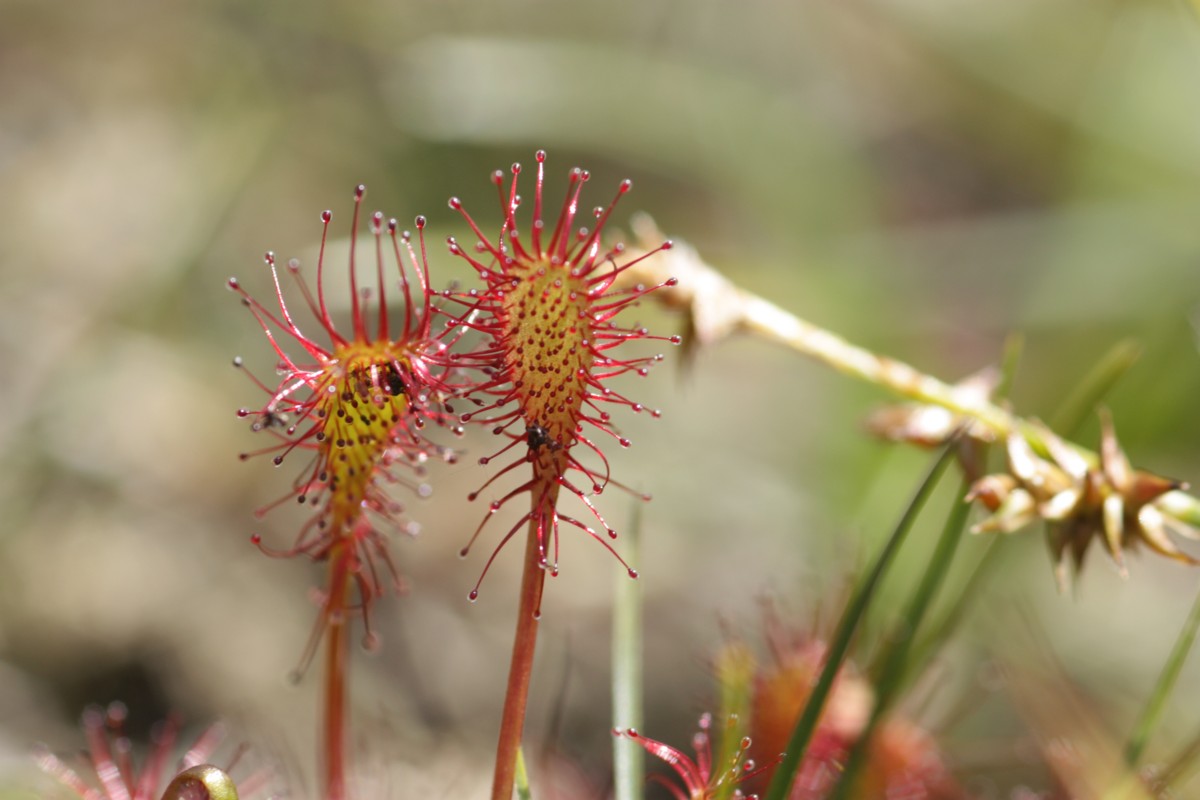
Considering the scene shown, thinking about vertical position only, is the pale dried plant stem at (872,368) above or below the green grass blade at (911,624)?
above

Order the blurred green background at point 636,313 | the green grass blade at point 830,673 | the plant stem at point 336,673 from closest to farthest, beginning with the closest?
the green grass blade at point 830,673 → the plant stem at point 336,673 → the blurred green background at point 636,313

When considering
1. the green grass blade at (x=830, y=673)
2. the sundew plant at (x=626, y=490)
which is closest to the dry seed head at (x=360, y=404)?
the sundew plant at (x=626, y=490)

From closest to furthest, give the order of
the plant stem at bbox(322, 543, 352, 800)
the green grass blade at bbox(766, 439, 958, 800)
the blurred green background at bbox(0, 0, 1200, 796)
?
the green grass blade at bbox(766, 439, 958, 800)
the plant stem at bbox(322, 543, 352, 800)
the blurred green background at bbox(0, 0, 1200, 796)

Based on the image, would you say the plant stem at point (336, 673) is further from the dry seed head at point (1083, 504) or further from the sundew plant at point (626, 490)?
the dry seed head at point (1083, 504)

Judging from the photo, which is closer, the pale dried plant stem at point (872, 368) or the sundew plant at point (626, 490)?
the sundew plant at point (626, 490)

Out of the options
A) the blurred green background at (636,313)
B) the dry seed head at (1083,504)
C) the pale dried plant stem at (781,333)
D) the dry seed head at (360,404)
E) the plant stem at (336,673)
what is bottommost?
the plant stem at (336,673)

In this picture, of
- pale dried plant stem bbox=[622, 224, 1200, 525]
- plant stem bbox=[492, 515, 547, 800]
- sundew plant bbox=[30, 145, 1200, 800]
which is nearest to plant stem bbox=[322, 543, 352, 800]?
sundew plant bbox=[30, 145, 1200, 800]

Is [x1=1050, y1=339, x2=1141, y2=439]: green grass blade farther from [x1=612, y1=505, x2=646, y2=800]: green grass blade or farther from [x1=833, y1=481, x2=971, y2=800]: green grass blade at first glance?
[x1=612, y1=505, x2=646, y2=800]: green grass blade

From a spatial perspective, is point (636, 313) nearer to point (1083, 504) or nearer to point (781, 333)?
point (781, 333)
